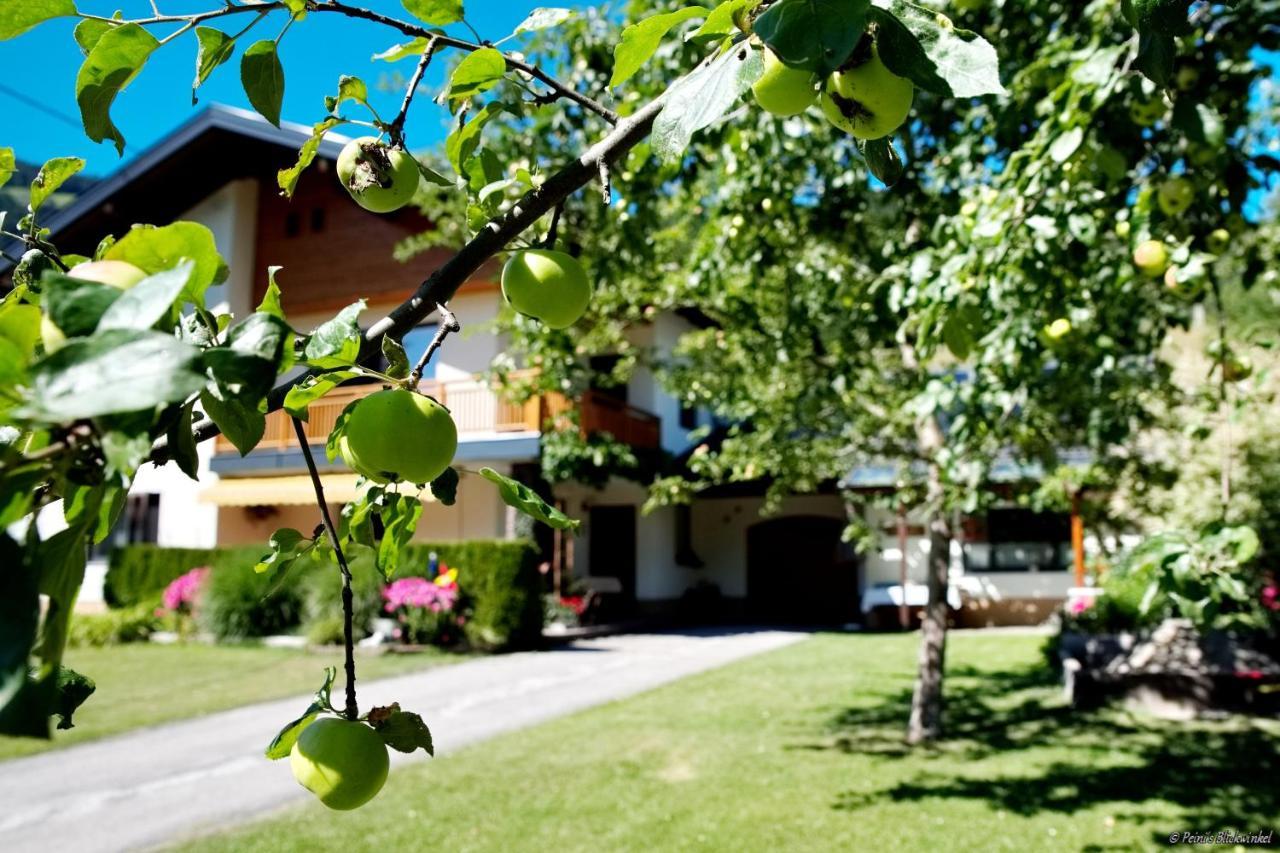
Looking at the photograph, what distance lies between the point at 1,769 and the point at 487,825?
4.34 m

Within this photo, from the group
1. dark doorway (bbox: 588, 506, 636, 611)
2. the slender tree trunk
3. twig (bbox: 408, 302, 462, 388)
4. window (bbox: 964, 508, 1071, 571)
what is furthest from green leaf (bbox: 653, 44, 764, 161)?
dark doorway (bbox: 588, 506, 636, 611)

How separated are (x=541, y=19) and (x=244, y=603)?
52.3ft

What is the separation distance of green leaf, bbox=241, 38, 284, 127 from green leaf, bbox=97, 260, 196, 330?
1.88 ft

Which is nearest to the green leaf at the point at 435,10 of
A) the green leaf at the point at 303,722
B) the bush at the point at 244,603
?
the green leaf at the point at 303,722

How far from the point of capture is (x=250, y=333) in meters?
0.60

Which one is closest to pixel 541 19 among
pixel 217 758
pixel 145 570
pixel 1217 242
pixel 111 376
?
pixel 111 376

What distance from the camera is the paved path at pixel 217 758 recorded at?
576 centimetres

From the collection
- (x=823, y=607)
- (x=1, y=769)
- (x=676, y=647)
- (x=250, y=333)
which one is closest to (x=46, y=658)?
(x=250, y=333)

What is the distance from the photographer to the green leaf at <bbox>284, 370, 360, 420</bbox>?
30.8 inches

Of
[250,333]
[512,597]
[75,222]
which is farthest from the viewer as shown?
[75,222]

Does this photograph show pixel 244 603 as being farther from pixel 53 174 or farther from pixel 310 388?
pixel 310 388

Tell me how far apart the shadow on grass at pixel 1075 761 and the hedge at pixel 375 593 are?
6433 mm

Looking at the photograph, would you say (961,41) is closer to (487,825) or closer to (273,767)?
(487,825)

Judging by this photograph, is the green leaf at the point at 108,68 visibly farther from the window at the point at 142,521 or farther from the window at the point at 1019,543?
the window at the point at 142,521
